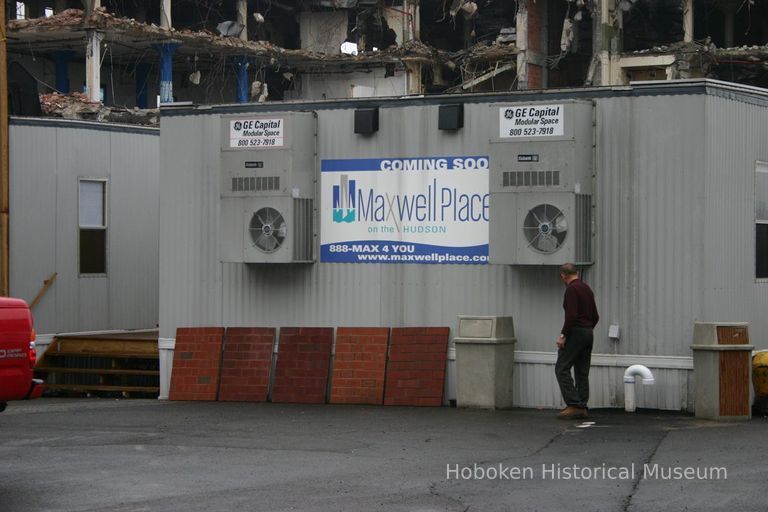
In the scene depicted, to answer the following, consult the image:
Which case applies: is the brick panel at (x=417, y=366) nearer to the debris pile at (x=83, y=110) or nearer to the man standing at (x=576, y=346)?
the man standing at (x=576, y=346)

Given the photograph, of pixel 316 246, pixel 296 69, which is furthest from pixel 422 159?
pixel 296 69

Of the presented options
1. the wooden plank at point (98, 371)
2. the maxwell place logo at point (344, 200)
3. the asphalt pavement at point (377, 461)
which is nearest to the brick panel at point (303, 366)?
the asphalt pavement at point (377, 461)

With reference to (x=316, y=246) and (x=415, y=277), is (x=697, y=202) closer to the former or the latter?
(x=415, y=277)

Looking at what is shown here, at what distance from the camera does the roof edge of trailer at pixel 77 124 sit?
70.4ft

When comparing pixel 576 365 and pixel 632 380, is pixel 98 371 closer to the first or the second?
pixel 576 365

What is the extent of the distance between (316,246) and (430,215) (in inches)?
66.5

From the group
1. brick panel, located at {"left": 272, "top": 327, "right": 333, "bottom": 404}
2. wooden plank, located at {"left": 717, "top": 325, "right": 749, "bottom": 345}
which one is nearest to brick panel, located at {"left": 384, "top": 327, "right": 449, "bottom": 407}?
brick panel, located at {"left": 272, "top": 327, "right": 333, "bottom": 404}

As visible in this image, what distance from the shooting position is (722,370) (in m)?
15.1

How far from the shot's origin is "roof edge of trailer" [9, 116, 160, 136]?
21469 mm

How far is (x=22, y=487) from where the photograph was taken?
11.3m

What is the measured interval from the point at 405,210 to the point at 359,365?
82.9 inches

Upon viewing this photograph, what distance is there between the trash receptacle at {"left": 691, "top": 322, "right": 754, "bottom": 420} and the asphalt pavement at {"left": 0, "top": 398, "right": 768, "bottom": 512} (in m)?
0.23

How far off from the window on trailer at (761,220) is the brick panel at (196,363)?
23.6 feet

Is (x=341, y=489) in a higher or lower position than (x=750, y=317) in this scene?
lower
